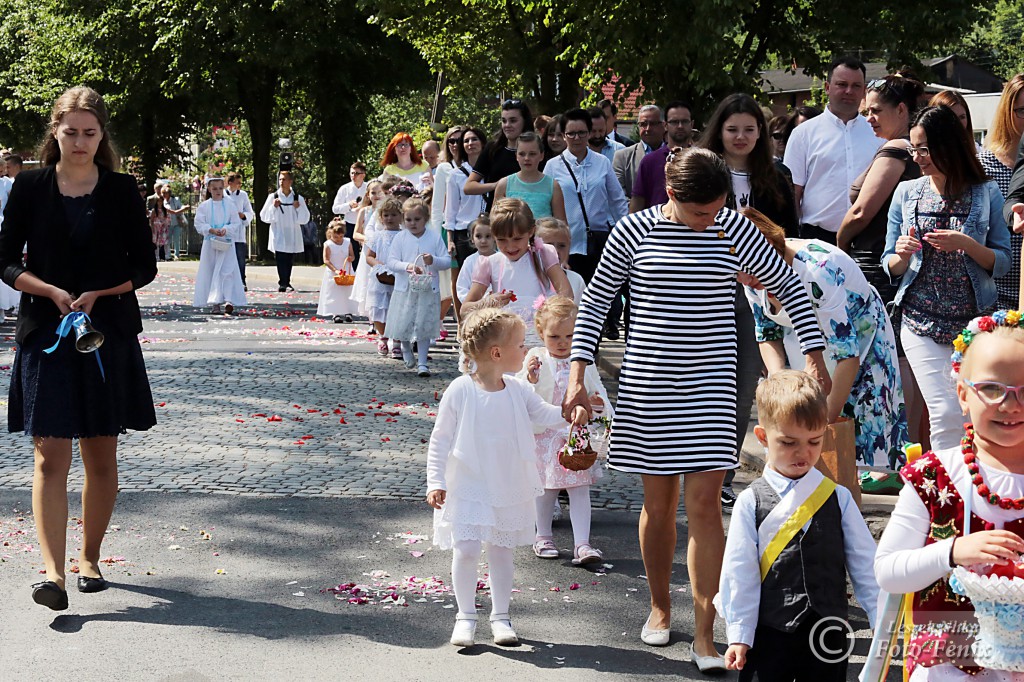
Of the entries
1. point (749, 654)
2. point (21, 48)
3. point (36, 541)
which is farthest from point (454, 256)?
point (21, 48)

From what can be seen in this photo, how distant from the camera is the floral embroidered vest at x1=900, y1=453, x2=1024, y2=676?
11.2 feet

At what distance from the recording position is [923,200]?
22.0ft

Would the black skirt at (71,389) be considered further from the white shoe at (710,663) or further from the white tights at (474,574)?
the white shoe at (710,663)

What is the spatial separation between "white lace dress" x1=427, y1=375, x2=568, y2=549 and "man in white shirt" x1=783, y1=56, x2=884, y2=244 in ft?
12.4

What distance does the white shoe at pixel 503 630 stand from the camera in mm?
5488

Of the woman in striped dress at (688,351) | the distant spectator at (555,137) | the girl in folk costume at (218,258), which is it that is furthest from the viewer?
the girl in folk costume at (218,258)

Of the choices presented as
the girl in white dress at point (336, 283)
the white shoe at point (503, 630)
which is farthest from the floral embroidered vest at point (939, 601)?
the girl in white dress at point (336, 283)

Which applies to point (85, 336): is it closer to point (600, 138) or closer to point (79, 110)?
point (79, 110)

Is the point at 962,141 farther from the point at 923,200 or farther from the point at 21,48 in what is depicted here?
the point at 21,48

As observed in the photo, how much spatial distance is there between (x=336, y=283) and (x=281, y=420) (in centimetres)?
827

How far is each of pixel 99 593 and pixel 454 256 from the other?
26.0ft

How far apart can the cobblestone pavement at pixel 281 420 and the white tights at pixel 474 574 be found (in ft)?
7.50

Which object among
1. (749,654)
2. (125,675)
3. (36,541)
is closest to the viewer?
(749,654)

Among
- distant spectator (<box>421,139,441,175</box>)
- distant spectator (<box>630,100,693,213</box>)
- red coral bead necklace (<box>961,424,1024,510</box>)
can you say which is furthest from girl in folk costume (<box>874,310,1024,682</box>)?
distant spectator (<box>421,139,441,175</box>)
